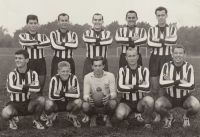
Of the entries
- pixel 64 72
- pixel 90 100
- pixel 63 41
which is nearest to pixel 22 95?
pixel 64 72

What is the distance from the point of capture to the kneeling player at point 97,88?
4031 mm

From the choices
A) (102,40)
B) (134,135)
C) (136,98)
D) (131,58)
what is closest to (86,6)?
(102,40)

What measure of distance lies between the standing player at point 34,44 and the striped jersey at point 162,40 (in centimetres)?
193

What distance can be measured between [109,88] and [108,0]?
231 cm

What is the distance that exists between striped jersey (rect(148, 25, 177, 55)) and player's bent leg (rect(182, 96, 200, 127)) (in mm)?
1098

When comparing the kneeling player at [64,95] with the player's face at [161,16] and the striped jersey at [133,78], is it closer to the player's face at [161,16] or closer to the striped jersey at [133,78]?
the striped jersey at [133,78]

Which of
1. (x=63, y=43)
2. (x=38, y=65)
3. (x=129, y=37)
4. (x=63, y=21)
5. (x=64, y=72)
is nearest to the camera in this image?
(x=64, y=72)

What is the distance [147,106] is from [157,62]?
120 centimetres

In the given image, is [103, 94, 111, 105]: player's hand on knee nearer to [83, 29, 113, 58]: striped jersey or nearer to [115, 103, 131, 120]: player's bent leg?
[115, 103, 131, 120]: player's bent leg

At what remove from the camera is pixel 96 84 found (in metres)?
4.20

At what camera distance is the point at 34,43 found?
4.84 meters

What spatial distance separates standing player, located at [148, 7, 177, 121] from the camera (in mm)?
4645

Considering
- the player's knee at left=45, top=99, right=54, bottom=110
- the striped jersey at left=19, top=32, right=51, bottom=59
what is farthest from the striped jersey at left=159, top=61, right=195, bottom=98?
the striped jersey at left=19, top=32, right=51, bottom=59

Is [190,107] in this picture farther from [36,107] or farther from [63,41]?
[63,41]
